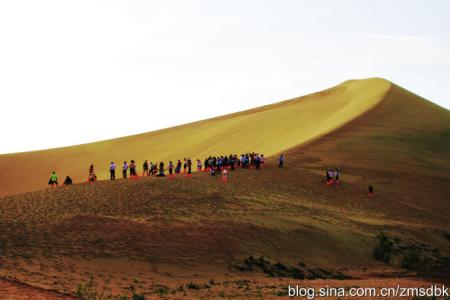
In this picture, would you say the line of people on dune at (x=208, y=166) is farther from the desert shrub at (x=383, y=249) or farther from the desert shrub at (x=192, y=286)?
the desert shrub at (x=192, y=286)

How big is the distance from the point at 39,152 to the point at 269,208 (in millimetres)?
61064

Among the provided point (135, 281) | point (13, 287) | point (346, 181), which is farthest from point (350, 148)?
point (13, 287)

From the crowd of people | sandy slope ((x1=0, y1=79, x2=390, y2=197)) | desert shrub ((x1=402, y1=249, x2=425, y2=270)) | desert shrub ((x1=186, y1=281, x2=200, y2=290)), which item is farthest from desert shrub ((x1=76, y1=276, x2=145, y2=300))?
sandy slope ((x1=0, y1=79, x2=390, y2=197))

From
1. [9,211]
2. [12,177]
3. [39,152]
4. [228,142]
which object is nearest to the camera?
[9,211]

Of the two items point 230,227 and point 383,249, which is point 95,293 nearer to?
point 230,227

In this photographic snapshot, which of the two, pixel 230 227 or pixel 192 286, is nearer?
pixel 192 286

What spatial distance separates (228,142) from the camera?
72.8 m

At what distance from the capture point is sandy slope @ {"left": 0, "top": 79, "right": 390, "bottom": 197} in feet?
231

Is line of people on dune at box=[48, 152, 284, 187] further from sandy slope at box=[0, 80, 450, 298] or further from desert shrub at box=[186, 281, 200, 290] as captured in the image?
desert shrub at box=[186, 281, 200, 290]

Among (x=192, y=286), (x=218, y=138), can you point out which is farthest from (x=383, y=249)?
(x=218, y=138)

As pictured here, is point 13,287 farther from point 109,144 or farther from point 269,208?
point 109,144

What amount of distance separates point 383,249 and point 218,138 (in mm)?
47462

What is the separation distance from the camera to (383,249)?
2994cm

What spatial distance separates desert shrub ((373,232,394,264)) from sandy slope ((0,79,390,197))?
28.1 m
